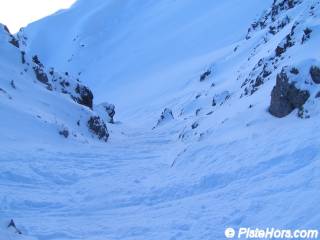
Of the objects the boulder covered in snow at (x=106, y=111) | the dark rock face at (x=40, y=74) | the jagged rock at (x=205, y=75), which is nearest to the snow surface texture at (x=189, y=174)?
the dark rock face at (x=40, y=74)

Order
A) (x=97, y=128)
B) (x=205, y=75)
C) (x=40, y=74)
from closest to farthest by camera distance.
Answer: (x=97, y=128)
(x=40, y=74)
(x=205, y=75)

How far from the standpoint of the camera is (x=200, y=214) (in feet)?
27.5

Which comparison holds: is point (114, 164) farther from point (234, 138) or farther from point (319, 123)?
point (319, 123)

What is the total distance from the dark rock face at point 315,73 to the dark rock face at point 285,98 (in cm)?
42

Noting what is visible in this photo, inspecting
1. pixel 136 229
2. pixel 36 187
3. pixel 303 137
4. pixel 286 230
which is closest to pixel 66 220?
pixel 136 229

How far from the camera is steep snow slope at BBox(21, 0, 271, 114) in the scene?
160 ft

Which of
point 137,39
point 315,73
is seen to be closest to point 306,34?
point 315,73

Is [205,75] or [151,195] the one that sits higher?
[205,75]

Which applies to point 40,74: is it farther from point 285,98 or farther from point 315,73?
point 315,73

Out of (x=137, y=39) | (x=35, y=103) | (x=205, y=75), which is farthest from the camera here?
(x=137, y=39)

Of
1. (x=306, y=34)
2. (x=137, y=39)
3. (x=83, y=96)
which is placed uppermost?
(x=137, y=39)

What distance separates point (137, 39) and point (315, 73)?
59122mm

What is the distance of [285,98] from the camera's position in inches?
467

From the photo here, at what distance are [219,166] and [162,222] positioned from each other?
2775mm
